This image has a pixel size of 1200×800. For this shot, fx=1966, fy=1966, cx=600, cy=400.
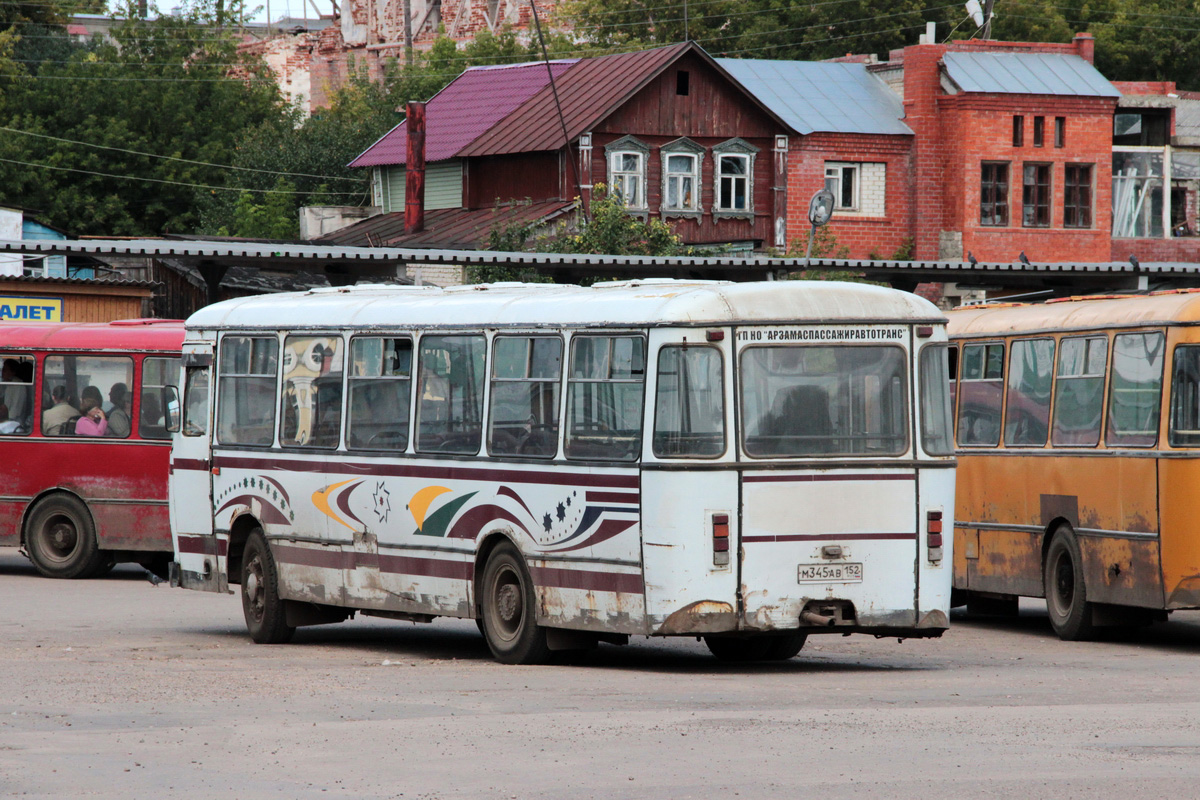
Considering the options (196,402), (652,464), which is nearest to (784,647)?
(652,464)

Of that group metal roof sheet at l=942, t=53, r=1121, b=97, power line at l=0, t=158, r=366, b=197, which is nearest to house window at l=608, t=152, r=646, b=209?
metal roof sheet at l=942, t=53, r=1121, b=97

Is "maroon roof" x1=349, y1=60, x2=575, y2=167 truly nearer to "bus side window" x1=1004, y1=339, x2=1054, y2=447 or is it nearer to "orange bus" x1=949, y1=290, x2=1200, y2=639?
"orange bus" x1=949, y1=290, x2=1200, y2=639

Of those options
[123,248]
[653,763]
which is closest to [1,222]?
[123,248]

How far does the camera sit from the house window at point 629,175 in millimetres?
54531

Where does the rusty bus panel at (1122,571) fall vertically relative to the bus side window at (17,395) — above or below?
below

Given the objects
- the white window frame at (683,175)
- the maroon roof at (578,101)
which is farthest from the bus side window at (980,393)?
the white window frame at (683,175)

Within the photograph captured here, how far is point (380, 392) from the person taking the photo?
1463 cm

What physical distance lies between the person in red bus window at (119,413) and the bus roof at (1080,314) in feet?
31.3

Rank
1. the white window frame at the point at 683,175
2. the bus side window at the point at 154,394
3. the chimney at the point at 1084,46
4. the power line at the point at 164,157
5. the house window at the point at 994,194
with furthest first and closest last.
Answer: the power line at the point at 164,157 < the chimney at the point at 1084,46 < the house window at the point at 994,194 < the white window frame at the point at 683,175 < the bus side window at the point at 154,394

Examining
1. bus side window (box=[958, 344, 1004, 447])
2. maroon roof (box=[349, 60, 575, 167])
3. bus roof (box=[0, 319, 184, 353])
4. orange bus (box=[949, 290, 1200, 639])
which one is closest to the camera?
orange bus (box=[949, 290, 1200, 639])

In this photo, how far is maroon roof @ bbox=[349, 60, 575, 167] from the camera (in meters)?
59.8

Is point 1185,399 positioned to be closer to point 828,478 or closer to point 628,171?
point 828,478

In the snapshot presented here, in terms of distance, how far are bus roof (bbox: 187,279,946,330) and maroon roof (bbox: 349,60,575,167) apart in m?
43.8

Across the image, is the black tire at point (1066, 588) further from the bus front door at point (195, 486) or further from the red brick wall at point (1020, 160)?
the red brick wall at point (1020, 160)
